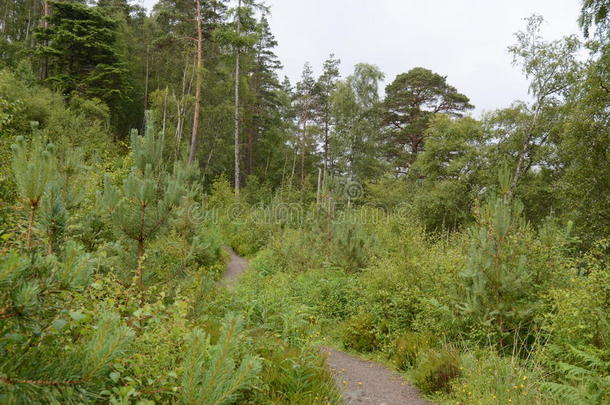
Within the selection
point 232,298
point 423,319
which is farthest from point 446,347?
point 232,298

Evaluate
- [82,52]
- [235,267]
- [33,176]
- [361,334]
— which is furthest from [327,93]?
[33,176]

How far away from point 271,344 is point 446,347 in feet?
8.51

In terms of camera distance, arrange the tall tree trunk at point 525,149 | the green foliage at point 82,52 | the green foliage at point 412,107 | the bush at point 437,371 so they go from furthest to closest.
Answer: the green foliage at point 412,107
the green foliage at point 82,52
the tall tree trunk at point 525,149
the bush at point 437,371

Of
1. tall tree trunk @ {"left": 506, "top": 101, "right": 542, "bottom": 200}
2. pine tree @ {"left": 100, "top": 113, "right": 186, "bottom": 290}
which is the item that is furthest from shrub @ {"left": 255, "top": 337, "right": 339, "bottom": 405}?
tall tree trunk @ {"left": 506, "top": 101, "right": 542, "bottom": 200}

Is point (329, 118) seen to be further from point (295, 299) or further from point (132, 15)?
point (295, 299)

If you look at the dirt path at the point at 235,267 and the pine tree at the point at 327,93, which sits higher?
the pine tree at the point at 327,93

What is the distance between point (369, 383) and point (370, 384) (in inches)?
1.3

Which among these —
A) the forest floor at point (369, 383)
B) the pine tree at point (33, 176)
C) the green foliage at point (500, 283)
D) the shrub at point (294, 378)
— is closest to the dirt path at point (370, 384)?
the forest floor at point (369, 383)

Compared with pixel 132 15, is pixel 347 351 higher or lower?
lower

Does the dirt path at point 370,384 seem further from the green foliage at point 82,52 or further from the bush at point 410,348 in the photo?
the green foliage at point 82,52

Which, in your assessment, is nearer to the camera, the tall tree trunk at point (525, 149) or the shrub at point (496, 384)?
the shrub at point (496, 384)

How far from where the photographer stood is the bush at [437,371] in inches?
180

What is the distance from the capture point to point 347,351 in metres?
6.42

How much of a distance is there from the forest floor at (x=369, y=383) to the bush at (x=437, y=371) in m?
0.17
